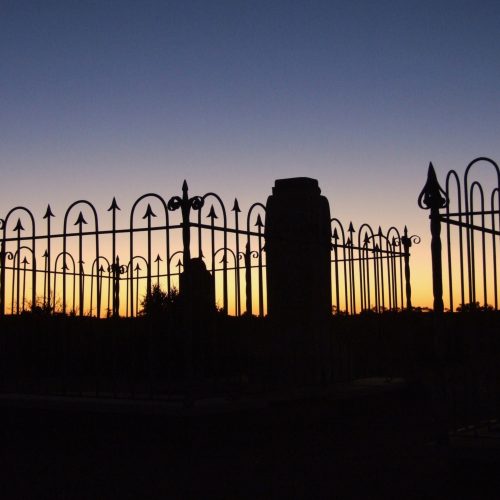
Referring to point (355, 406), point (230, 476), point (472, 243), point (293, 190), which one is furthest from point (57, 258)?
point (472, 243)

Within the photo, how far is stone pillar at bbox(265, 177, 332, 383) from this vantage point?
355 inches

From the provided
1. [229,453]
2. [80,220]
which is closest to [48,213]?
[80,220]

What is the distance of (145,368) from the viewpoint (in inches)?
533

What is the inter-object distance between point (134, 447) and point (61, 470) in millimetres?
830

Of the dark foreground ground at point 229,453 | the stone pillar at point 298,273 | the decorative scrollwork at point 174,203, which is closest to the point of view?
the dark foreground ground at point 229,453

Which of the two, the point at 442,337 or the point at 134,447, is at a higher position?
the point at 442,337

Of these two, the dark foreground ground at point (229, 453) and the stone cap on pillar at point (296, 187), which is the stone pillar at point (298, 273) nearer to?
the stone cap on pillar at point (296, 187)

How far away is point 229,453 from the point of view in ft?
21.6

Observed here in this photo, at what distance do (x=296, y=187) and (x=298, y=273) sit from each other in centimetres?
105

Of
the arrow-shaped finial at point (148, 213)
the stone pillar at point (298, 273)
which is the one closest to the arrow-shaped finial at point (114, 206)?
the arrow-shaped finial at point (148, 213)

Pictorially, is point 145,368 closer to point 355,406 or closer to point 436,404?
point 355,406

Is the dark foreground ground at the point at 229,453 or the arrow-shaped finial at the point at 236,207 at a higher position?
the arrow-shaped finial at the point at 236,207

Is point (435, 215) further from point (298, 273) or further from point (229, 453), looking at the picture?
point (298, 273)

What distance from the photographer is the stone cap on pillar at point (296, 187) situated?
9.23 m
